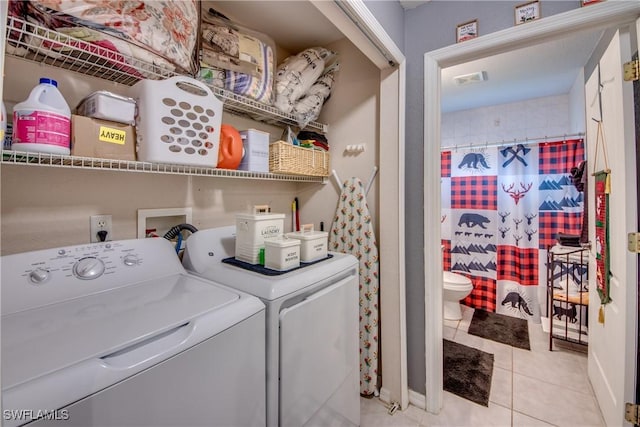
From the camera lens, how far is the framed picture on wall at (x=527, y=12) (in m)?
1.37

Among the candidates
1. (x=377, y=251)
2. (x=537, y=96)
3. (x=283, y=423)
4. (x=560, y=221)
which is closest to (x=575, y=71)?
Result: (x=537, y=96)

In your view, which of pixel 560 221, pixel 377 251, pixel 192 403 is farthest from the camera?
pixel 560 221

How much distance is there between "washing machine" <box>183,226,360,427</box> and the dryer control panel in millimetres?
183

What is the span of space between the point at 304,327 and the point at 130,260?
0.72 meters

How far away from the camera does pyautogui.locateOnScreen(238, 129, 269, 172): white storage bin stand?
149cm

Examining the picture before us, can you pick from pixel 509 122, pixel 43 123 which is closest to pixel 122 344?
pixel 43 123

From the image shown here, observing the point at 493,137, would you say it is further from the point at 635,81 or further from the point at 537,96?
the point at 635,81

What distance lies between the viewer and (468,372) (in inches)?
82.2

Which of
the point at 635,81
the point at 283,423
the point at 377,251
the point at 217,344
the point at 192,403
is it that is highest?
the point at 635,81

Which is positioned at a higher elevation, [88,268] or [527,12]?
[527,12]

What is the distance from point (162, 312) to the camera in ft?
2.76

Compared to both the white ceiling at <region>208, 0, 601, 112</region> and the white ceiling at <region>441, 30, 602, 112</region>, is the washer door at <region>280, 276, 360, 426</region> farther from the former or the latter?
the white ceiling at <region>441, 30, 602, 112</region>

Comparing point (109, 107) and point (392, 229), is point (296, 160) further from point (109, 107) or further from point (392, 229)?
point (109, 107)

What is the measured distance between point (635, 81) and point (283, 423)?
2.12 meters
